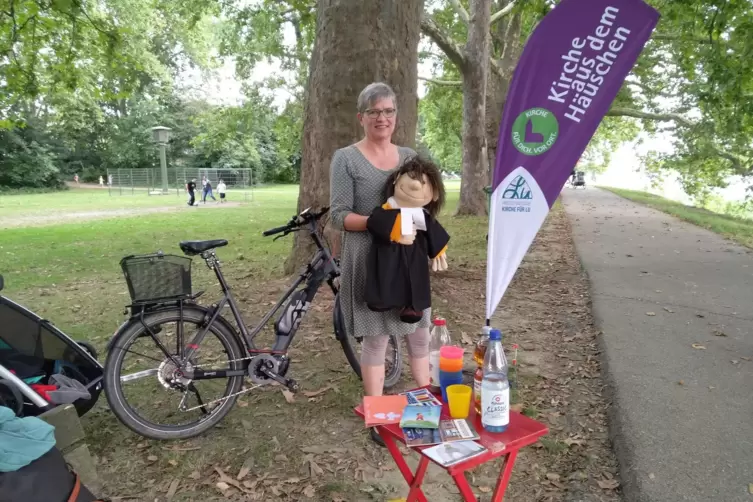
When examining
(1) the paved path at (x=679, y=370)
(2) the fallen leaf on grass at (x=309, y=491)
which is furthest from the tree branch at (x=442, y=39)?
(2) the fallen leaf on grass at (x=309, y=491)

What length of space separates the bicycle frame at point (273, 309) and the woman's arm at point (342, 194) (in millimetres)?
667

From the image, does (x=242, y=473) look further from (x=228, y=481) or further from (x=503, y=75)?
(x=503, y=75)

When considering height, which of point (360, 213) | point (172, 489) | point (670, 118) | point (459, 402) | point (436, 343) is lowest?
point (172, 489)

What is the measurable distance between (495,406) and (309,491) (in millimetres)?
1325

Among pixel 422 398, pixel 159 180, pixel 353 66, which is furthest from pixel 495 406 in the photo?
pixel 159 180

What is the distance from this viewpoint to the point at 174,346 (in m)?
3.31

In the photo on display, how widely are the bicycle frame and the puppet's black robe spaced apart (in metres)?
0.87

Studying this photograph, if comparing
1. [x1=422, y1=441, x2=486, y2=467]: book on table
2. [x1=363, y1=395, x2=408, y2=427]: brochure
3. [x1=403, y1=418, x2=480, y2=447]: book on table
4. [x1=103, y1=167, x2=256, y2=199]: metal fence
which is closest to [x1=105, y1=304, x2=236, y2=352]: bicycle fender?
[x1=363, y1=395, x2=408, y2=427]: brochure

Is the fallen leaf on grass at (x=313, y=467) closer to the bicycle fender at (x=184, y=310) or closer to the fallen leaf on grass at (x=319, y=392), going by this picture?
the fallen leaf on grass at (x=319, y=392)

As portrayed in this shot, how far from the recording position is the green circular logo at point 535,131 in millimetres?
3324

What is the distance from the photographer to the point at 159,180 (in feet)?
132

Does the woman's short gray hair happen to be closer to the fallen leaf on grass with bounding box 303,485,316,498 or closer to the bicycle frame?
the bicycle frame

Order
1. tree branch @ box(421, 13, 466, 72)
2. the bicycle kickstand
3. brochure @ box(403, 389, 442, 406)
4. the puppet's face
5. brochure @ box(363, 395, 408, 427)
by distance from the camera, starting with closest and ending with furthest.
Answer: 1. brochure @ box(363, 395, 408, 427)
2. brochure @ box(403, 389, 442, 406)
3. the puppet's face
4. the bicycle kickstand
5. tree branch @ box(421, 13, 466, 72)

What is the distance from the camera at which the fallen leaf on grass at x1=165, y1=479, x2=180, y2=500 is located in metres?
2.90
